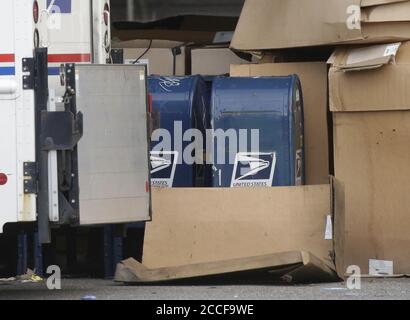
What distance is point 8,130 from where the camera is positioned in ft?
22.9

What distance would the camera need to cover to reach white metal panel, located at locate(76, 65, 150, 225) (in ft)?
23.4

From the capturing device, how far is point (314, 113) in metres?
8.84

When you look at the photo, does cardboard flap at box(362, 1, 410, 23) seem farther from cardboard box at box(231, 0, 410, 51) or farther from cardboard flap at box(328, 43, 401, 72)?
cardboard flap at box(328, 43, 401, 72)

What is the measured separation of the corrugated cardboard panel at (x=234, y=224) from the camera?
310 inches

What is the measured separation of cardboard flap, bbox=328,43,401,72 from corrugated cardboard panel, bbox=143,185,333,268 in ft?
3.33

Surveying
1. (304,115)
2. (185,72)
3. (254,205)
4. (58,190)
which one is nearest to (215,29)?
(185,72)

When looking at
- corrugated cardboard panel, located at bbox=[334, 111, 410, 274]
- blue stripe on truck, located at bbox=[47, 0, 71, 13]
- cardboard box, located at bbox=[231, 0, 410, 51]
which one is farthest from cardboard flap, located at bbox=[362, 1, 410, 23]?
blue stripe on truck, located at bbox=[47, 0, 71, 13]

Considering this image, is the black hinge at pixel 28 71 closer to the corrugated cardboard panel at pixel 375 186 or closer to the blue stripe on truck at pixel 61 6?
the blue stripe on truck at pixel 61 6

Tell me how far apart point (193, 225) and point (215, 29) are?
328cm

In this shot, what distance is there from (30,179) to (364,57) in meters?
2.81

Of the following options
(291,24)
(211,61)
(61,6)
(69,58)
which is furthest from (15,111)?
(211,61)

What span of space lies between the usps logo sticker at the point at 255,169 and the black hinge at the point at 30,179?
71.3 inches

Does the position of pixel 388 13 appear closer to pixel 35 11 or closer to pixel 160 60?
pixel 160 60

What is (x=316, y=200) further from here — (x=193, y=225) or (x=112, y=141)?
(x=112, y=141)
